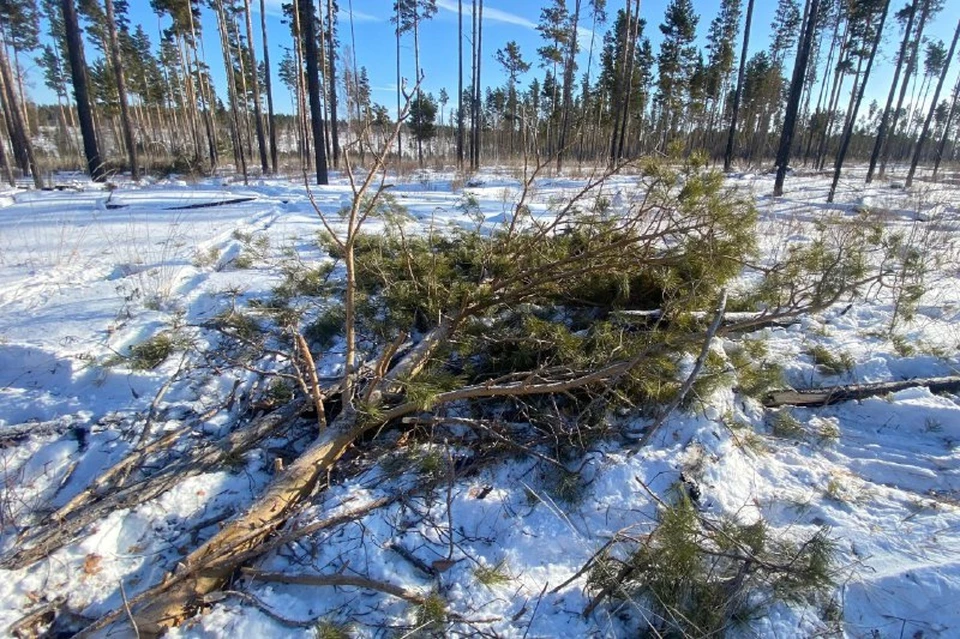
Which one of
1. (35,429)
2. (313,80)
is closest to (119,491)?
(35,429)

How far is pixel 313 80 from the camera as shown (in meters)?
9.86

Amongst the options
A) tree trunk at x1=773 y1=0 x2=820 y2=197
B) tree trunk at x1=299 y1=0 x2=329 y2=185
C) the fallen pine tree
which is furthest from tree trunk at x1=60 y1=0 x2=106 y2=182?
tree trunk at x1=773 y1=0 x2=820 y2=197

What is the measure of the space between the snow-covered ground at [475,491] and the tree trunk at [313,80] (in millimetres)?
7987

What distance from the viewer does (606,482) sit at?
200cm

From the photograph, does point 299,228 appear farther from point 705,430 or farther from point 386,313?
point 705,430

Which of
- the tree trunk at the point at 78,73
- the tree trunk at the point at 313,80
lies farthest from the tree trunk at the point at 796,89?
the tree trunk at the point at 78,73

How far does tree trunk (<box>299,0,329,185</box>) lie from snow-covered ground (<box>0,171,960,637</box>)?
7.99 m

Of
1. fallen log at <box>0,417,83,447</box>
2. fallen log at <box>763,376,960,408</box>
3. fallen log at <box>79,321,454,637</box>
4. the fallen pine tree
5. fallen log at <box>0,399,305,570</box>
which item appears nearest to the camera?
fallen log at <box>79,321,454,637</box>

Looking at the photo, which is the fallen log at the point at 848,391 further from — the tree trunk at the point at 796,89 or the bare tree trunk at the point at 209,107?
the bare tree trunk at the point at 209,107

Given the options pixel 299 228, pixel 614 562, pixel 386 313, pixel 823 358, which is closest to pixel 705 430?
pixel 614 562

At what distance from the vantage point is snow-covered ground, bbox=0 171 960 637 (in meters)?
1.51

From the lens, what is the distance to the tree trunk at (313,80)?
9461mm

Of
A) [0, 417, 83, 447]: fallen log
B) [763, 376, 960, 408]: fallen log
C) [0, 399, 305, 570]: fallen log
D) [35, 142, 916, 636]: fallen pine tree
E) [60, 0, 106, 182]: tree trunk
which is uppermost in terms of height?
[60, 0, 106, 182]: tree trunk

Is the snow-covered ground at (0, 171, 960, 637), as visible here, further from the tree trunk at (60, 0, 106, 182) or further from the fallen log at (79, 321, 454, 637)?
the tree trunk at (60, 0, 106, 182)
